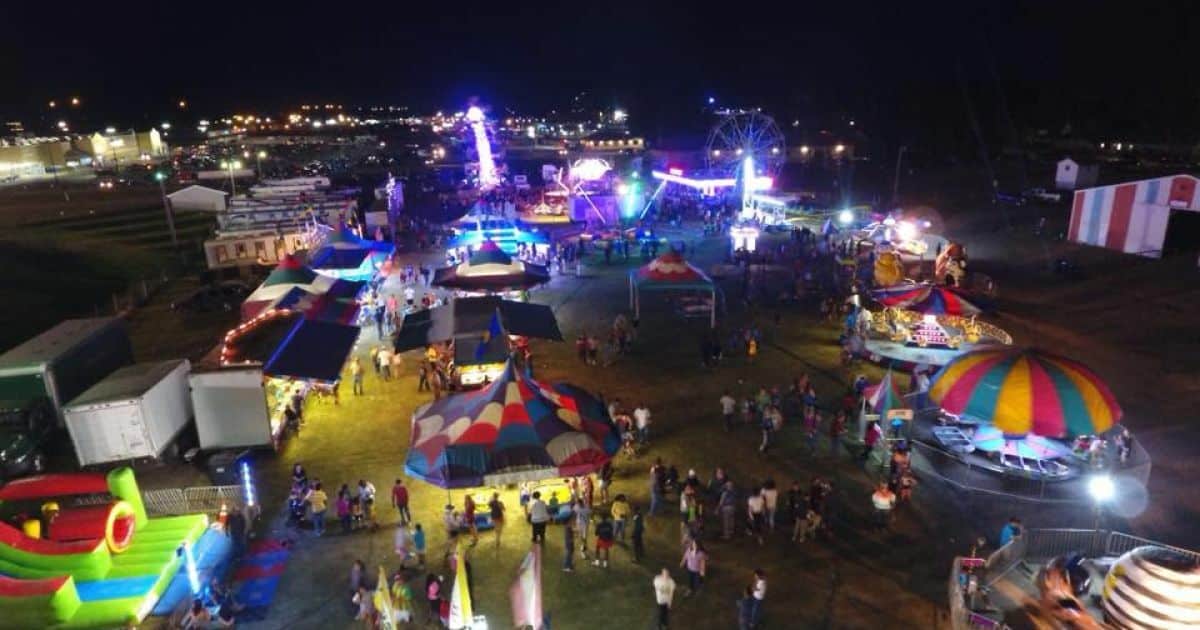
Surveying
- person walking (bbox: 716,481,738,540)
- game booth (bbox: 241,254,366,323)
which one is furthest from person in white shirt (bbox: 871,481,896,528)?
game booth (bbox: 241,254,366,323)

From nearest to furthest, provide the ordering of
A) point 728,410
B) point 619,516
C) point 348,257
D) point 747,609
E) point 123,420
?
1. point 747,609
2. point 619,516
3. point 123,420
4. point 728,410
5. point 348,257

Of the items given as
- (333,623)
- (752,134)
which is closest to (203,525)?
(333,623)

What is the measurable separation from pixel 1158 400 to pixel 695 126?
101604 mm

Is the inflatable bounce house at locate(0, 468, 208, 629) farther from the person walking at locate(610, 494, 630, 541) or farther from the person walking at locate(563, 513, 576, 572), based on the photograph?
the person walking at locate(610, 494, 630, 541)

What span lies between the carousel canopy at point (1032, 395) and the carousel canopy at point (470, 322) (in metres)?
10.0

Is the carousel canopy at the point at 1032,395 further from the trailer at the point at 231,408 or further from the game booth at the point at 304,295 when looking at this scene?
the game booth at the point at 304,295

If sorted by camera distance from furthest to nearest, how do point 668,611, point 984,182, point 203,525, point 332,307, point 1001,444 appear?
point 984,182
point 332,307
point 1001,444
point 203,525
point 668,611

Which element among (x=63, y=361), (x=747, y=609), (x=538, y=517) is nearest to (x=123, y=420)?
(x=63, y=361)

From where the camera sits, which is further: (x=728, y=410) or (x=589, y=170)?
(x=589, y=170)

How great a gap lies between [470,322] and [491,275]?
5547 mm

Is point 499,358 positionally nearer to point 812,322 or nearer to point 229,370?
point 229,370

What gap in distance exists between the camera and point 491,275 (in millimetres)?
24062

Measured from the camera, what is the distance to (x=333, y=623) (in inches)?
402

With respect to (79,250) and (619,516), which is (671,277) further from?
(79,250)
